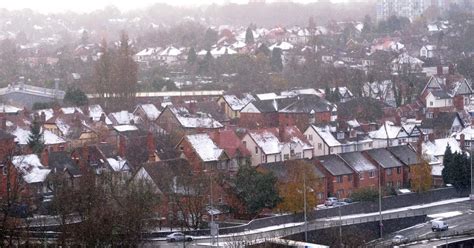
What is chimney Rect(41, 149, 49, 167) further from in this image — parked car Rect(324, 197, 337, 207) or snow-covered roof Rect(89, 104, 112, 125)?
snow-covered roof Rect(89, 104, 112, 125)

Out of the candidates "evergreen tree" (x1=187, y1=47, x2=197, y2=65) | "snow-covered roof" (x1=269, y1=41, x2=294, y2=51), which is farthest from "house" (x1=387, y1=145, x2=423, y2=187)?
"snow-covered roof" (x1=269, y1=41, x2=294, y2=51)

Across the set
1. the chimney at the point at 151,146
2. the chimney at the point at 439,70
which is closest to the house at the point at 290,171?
the chimney at the point at 151,146

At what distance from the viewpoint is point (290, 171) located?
24547 millimetres

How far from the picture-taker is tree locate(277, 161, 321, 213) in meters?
23.0

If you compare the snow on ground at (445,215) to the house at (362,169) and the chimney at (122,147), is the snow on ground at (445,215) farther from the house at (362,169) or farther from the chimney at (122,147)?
the chimney at (122,147)

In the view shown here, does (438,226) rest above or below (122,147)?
below

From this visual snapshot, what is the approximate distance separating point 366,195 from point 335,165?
1770 millimetres

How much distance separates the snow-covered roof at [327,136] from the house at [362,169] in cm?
180

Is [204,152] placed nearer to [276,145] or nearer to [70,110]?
[276,145]

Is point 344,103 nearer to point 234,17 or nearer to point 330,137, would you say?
point 330,137

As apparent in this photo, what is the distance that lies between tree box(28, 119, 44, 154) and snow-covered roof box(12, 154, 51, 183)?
1.86 m

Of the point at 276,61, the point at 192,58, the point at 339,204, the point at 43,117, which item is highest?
the point at 192,58

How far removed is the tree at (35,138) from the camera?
88.2 ft

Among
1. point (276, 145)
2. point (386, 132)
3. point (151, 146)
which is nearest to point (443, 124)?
point (386, 132)
